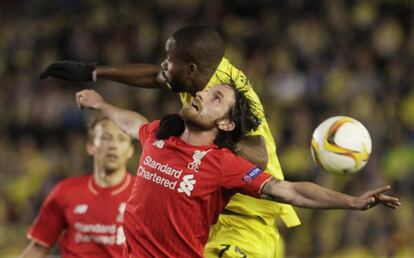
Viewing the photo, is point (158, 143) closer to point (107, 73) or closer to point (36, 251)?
point (107, 73)

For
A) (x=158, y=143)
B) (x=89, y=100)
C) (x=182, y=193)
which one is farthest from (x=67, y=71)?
(x=182, y=193)

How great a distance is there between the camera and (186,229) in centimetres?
558

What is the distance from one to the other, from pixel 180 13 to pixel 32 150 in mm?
Answer: 3011

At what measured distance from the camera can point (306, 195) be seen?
5.30 meters

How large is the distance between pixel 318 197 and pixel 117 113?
61.1 inches

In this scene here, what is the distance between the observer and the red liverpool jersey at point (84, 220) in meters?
7.32

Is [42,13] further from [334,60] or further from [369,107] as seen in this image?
[369,107]

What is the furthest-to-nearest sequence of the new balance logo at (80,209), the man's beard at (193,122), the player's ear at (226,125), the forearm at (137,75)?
the new balance logo at (80,209), the forearm at (137,75), the player's ear at (226,125), the man's beard at (193,122)

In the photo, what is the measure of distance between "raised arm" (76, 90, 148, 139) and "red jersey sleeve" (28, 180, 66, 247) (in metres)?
1.40

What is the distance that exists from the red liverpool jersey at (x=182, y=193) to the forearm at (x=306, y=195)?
0.24ft

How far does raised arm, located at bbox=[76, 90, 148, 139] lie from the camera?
6137mm

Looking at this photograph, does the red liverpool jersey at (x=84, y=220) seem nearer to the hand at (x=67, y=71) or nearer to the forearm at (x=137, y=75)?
the forearm at (x=137, y=75)

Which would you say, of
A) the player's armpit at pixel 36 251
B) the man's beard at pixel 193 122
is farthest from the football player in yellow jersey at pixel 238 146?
the player's armpit at pixel 36 251

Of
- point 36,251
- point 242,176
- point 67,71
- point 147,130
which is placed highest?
point 67,71
